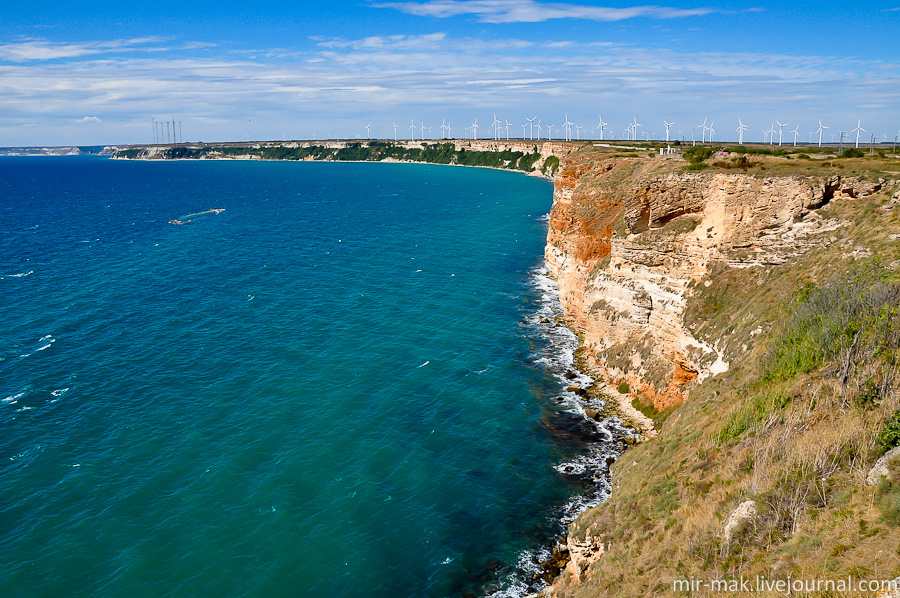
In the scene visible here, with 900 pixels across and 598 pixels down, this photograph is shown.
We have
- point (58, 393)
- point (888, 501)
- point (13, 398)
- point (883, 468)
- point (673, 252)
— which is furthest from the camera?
point (58, 393)

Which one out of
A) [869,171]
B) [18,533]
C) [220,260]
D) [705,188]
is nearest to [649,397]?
[705,188]

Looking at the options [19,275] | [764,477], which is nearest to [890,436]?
[764,477]

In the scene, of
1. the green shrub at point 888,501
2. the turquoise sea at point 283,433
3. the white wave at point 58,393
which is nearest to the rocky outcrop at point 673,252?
the turquoise sea at point 283,433

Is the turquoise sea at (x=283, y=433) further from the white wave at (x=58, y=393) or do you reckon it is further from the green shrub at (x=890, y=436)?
the green shrub at (x=890, y=436)

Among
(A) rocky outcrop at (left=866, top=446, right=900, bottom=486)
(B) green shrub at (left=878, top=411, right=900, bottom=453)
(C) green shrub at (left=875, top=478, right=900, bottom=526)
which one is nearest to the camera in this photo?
(C) green shrub at (left=875, top=478, right=900, bottom=526)

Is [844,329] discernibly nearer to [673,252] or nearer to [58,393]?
[673,252]

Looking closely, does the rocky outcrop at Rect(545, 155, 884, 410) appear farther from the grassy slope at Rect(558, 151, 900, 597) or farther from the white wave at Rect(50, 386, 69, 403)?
the white wave at Rect(50, 386, 69, 403)

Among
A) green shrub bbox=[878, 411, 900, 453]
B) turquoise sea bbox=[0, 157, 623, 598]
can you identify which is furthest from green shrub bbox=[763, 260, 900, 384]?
turquoise sea bbox=[0, 157, 623, 598]

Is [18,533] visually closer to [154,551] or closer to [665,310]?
[154,551]
